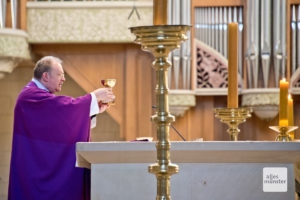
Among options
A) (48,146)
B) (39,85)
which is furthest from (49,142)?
(39,85)

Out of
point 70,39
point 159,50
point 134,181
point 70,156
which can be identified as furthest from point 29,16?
point 159,50

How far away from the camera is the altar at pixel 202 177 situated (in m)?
2.45

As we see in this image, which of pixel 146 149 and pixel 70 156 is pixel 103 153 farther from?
pixel 70 156

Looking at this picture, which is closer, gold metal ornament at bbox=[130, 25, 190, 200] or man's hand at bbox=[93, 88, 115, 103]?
gold metal ornament at bbox=[130, 25, 190, 200]

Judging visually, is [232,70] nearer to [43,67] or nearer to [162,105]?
[162,105]

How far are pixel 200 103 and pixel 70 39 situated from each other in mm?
1792

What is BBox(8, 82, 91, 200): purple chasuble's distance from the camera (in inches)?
156

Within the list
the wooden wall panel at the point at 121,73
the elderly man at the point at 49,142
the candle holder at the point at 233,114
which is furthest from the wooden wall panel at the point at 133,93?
the candle holder at the point at 233,114

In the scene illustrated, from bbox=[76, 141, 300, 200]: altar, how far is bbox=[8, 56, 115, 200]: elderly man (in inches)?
54.3

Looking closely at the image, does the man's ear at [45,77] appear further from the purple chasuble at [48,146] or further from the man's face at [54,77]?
the purple chasuble at [48,146]

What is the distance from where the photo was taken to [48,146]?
4047mm

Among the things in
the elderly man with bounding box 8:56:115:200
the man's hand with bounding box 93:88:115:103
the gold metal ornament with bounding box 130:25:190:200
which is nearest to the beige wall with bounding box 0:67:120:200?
the elderly man with bounding box 8:56:115:200

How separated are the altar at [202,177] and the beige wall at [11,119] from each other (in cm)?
593

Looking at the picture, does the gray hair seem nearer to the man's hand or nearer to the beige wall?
the man's hand
